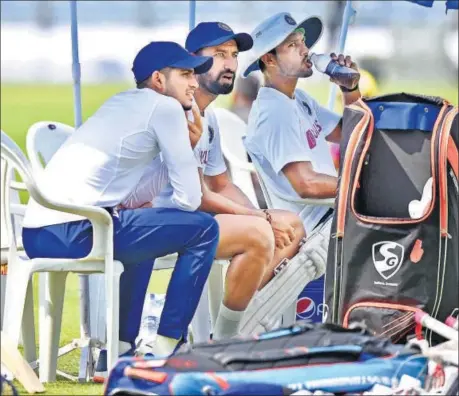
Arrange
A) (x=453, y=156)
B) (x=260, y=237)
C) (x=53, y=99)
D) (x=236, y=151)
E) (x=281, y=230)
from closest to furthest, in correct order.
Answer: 1. (x=453, y=156)
2. (x=260, y=237)
3. (x=281, y=230)
4. (x=236, y=151)
5. (x=53, y=99)

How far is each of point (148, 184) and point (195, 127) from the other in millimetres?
374

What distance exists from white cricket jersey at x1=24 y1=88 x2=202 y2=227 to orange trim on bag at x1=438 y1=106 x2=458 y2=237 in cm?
84

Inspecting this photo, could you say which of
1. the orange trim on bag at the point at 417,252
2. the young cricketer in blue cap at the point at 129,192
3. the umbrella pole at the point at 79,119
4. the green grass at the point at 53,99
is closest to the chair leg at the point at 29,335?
the umbrella pole at the point at 79,119

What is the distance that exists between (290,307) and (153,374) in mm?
2036

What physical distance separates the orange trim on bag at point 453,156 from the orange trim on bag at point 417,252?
269mm

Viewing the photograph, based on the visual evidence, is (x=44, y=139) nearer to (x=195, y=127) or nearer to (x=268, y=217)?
(x=195, y=127)

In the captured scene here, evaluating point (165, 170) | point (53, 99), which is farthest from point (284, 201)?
point (53, 99)

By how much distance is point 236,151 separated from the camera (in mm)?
7789

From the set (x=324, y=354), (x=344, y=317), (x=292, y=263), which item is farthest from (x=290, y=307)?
(x=324, y=354)

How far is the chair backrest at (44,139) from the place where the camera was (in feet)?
20.5

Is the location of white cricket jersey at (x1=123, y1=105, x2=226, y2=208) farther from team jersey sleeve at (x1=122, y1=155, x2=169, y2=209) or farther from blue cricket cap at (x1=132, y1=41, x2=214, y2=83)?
blue cricket cap at (x1=132, y1=41, x2=214, y2=83)

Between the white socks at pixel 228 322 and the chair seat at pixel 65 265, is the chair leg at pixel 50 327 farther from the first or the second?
the white socks at pixel 228 322

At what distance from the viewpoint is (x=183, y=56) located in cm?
534

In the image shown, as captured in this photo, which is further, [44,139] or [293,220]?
[44,139]
